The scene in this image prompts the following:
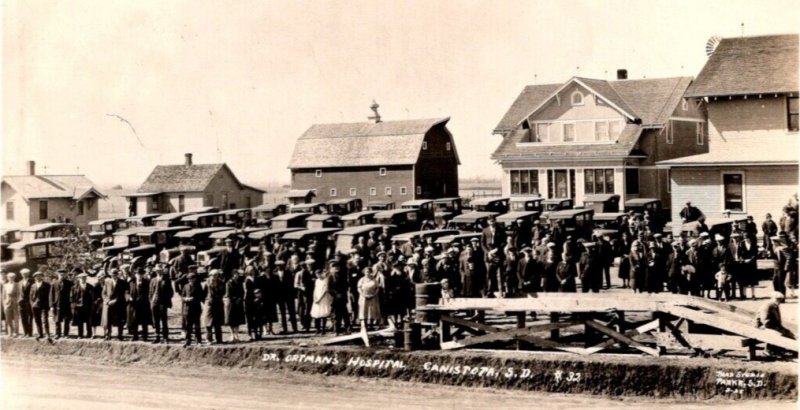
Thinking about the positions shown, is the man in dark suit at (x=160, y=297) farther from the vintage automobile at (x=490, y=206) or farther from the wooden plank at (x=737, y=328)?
the vintage automobile at (x=490, y=206)

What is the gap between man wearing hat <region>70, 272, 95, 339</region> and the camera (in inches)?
696

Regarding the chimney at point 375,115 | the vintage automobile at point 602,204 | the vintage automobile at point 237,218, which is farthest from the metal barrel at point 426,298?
the chimney at point 375,115

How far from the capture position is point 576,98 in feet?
120

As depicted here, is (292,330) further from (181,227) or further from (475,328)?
(181,227)

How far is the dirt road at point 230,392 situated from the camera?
13.3 metres

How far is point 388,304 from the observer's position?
16047mm

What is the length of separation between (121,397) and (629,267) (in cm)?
1155

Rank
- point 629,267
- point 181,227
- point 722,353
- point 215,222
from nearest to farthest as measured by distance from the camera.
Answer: point 722,353, point 629,267, point 181,227, point 215,222

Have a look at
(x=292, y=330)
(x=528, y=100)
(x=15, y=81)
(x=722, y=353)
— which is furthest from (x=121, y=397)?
(x=528, y=100)

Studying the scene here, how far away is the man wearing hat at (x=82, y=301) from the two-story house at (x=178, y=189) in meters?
29.9

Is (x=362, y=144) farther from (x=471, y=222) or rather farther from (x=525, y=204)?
(x=471, y=222)

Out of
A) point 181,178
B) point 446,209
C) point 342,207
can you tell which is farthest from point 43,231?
point 181,178

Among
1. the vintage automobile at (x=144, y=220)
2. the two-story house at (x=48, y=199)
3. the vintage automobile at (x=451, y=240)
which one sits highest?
the two-story house at (x=48, y=199)

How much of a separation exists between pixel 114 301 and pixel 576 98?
25.1 m
